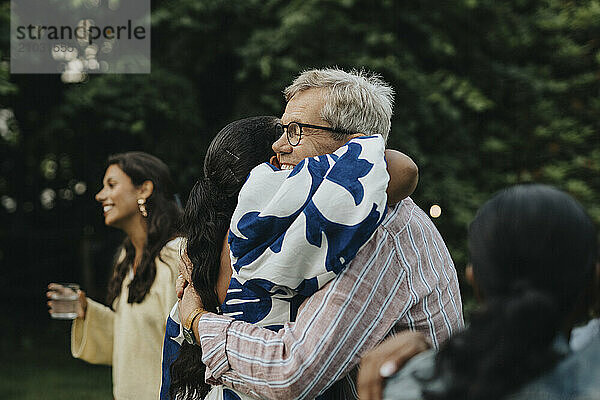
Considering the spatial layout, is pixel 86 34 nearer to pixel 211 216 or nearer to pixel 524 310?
pixel 211 216

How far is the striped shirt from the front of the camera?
1.76m

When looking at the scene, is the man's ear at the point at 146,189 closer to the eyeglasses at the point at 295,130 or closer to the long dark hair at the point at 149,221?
the long dark hair at the point at 149,221

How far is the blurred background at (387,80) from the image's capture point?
717 centimetres

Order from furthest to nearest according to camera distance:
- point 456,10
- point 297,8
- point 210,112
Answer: point 210,112, point 456,10, point 297,8

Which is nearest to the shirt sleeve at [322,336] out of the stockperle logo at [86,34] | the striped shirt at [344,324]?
the striped shirt at [344,324]

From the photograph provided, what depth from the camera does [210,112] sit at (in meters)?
8.30

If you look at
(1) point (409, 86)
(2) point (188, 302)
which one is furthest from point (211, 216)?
(1) point (409, 86)

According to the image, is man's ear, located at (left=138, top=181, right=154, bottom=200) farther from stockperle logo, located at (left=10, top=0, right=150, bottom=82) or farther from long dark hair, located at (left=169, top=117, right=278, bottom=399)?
stockperle logo, located at (left=10, top=0, right=150, bottom=82)

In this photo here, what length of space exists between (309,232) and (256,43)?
583 cm

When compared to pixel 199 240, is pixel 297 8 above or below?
above

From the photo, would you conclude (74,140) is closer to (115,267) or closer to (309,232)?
(115,267)

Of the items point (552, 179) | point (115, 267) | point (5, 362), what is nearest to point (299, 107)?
point (115, 267)

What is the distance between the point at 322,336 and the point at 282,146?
64 centimetres

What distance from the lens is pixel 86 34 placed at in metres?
7.40
